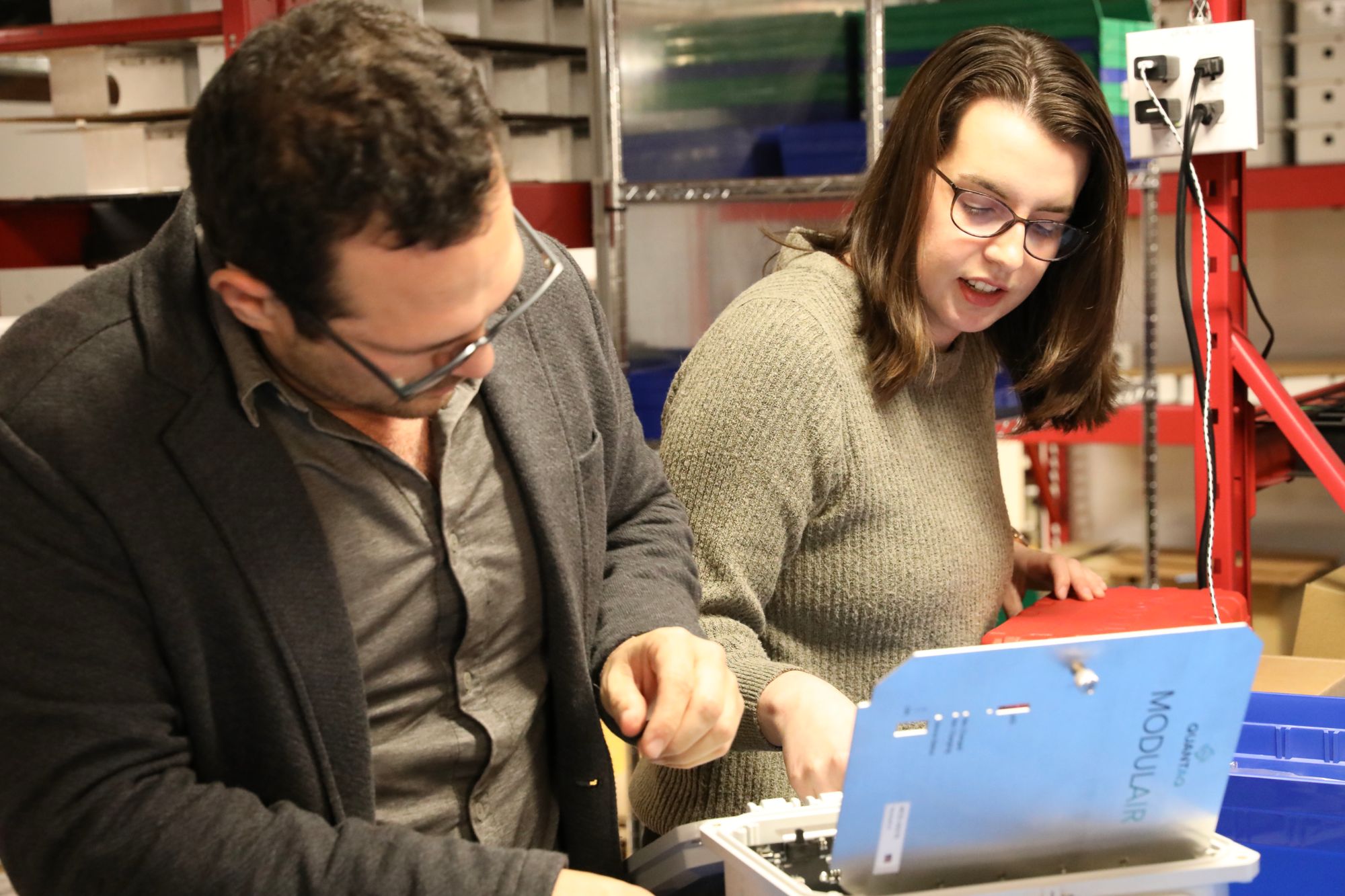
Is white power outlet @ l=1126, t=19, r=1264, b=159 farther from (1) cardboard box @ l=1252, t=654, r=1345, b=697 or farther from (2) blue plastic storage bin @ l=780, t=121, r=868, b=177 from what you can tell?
(2) blue plastic storage bin @ l=780, t=121, r=868, b=177

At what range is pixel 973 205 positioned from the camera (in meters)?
1.36

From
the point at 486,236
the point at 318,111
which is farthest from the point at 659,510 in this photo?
the point at 318,111

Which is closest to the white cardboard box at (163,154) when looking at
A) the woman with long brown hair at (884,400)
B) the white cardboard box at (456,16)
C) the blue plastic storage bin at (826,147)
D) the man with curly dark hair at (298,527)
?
the white cardboard box at (456,16)

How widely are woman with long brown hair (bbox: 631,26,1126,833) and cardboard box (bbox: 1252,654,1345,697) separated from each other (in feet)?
1.01

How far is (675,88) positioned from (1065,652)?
2610mm

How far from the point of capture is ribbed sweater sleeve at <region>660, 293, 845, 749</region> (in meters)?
1.25

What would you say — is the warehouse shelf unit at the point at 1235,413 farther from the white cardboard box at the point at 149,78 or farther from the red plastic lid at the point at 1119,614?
the white cardboard box at the point at 149,78

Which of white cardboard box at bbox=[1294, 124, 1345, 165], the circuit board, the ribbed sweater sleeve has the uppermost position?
white cardboard box at bbox=[1294, 124, 1345, 165]

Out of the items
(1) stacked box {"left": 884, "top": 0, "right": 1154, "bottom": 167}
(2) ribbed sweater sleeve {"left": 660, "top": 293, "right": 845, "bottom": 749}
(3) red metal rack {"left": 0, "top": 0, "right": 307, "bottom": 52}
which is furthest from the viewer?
(1) stacked box {"left": 884, "top": 0, "right": 1154, "bottom": 167}

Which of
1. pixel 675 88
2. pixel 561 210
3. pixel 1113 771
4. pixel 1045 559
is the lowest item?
pixel 1045 559

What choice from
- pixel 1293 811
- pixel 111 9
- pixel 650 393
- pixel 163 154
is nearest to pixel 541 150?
pixel 650 393

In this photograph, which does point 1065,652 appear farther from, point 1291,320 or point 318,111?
point 1291,320

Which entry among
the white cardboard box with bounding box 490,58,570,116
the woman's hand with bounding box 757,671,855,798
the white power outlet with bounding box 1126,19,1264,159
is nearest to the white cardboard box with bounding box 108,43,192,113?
the white cardboard box with bounding box 490,58,570,116

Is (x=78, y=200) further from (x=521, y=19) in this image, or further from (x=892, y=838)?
(x=892, y=838)
